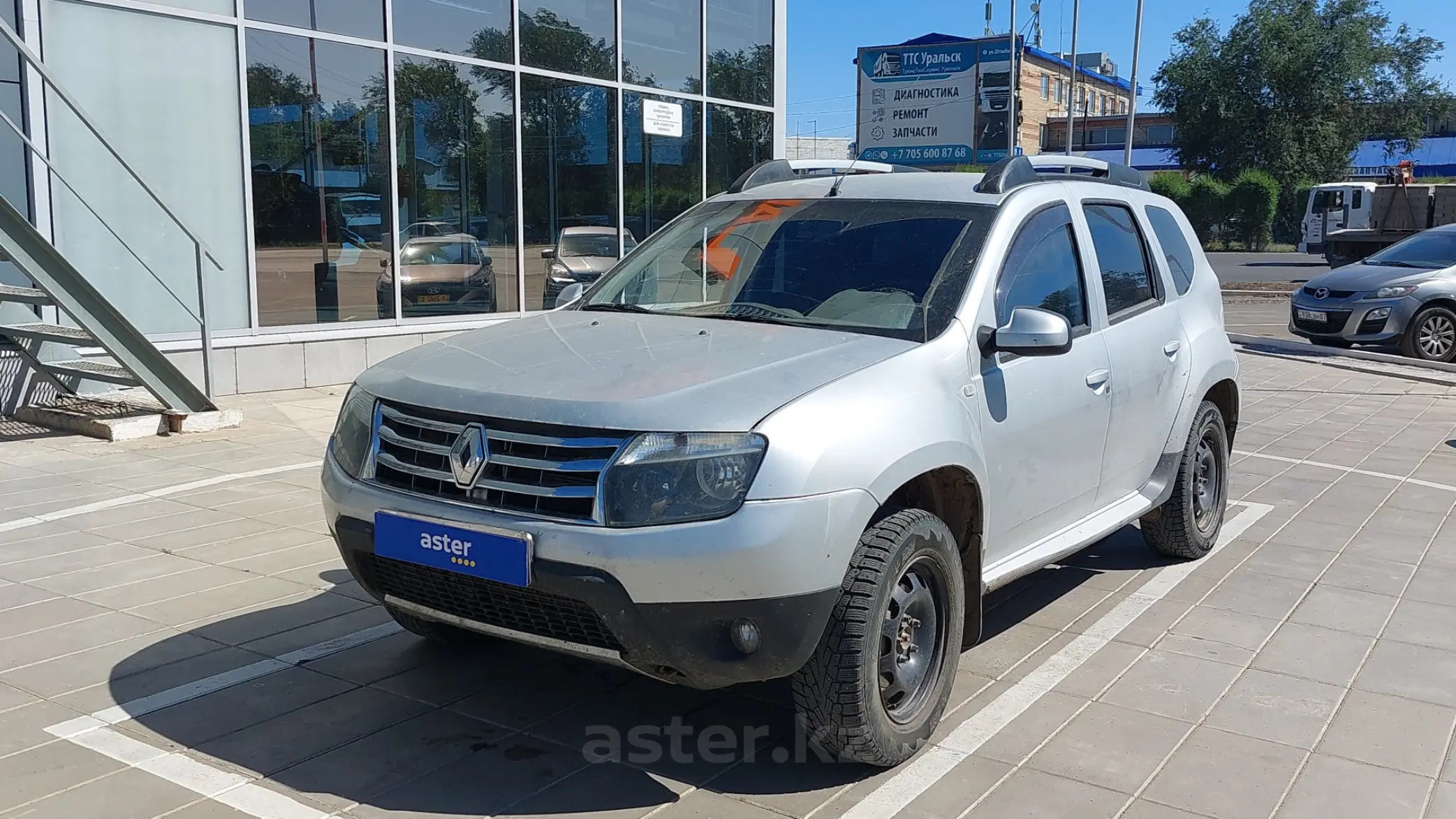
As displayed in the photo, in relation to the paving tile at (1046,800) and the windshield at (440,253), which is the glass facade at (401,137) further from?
the paving tile at (1046,800)

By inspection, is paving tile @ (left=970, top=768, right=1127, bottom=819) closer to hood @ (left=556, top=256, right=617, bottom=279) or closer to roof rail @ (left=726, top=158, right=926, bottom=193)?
roof rail @ (left=726, top=158, right=926, bottom=193)

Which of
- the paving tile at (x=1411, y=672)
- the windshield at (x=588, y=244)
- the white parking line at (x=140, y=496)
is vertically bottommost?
the paving tile at (x=1411, y=672)

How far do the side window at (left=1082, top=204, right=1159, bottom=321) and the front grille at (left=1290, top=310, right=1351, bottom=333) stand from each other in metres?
11.5

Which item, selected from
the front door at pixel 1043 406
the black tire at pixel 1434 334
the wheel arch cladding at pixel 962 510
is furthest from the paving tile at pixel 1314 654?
the black tire at pixel 1434 334

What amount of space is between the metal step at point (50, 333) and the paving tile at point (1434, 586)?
811 centimetres

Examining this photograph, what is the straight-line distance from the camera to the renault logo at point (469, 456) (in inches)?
135

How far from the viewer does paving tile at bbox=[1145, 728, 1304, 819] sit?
3.47 m

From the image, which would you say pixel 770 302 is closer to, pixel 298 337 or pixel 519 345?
pixel 519 345

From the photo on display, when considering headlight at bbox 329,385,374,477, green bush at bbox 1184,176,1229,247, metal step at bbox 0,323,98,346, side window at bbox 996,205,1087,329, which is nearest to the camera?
headlight at bbox 329,385,374,477

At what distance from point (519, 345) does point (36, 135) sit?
6996mm

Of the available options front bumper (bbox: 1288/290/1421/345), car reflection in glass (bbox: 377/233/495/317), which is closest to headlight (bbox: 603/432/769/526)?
car reflection in glass (bbox: 377/233/495/317)

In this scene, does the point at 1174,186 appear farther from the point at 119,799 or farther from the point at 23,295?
the point at 119,799

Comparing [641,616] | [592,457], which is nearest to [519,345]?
[592,457]

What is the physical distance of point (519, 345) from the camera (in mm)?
4066
